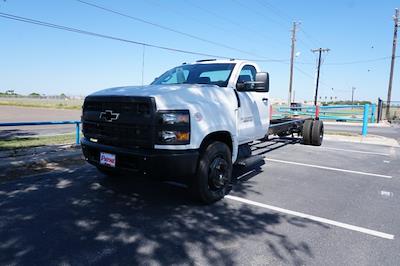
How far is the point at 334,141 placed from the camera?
40.2ft

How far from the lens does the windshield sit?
16.7ft

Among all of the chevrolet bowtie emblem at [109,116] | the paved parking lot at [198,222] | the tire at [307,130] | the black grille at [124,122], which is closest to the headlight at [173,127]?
the black grille at [124,122]

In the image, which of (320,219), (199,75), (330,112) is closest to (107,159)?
(199,75)

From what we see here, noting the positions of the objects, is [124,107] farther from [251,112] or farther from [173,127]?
[251,112]

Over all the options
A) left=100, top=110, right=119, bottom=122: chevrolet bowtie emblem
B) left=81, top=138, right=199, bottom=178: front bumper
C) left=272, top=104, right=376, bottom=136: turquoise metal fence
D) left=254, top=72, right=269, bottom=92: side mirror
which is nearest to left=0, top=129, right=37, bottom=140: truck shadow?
left=100, top=110, right=119, bottom=122: chevrolet bowtie emblem

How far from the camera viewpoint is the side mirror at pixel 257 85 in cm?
483

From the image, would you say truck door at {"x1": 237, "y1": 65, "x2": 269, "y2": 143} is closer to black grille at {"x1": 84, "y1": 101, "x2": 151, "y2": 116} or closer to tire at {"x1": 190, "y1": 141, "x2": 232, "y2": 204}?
tire at {"x1": 190, "y1": 141, "x2": 232, "y2": 204}

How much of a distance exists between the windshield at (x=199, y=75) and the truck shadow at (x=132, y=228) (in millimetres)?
1876

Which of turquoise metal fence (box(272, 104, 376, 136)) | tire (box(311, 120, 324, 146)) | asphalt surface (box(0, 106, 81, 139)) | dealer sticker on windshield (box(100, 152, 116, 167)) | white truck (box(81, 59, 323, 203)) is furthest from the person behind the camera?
asphalt surface (box(0, 106, 81, 139))

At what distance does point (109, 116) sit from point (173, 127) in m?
0.98

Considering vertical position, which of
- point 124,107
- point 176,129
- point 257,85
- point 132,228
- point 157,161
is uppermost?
point 257,85

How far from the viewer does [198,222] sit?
3.77 m

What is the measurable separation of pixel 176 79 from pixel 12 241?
346 centimetres

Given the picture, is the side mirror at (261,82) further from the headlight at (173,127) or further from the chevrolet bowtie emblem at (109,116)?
the chevrolet bowtie emblem at (109,116)
